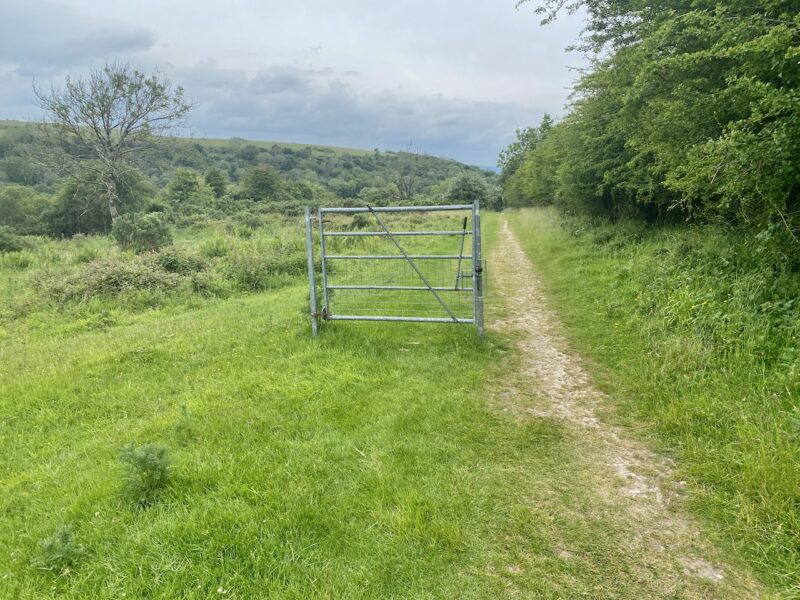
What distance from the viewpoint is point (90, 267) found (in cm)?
1229

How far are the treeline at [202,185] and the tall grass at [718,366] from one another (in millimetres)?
23513

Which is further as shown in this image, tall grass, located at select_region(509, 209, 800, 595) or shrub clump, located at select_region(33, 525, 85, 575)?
tall grass, located at select_region(509, 209, 800, 595)

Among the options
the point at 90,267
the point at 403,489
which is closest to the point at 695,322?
the point at 403,489

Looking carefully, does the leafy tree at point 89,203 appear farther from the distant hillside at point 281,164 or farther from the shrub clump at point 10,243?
the shrub clump at point 10,243

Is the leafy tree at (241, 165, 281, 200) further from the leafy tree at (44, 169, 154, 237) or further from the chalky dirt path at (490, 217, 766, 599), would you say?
the chalky dirt path at (490, 217, 766, 599)

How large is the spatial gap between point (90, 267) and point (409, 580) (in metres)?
13.3

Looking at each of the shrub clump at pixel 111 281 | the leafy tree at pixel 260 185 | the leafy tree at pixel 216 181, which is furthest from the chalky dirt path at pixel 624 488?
the leafy tree at pixel 216 181

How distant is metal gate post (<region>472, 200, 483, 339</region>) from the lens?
6.30 meters

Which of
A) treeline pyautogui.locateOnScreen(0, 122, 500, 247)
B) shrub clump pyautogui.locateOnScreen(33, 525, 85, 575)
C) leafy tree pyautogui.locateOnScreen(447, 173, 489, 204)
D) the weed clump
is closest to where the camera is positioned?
shrub clump pyautogui.locateOnScreen(33, 525, 85, 575)

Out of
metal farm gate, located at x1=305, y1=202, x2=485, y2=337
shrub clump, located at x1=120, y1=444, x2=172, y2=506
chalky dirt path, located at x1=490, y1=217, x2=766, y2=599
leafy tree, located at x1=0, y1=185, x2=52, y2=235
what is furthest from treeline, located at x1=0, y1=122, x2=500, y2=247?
chalky dirt path, located at x1=490, y1=217, x2=766, y2=599

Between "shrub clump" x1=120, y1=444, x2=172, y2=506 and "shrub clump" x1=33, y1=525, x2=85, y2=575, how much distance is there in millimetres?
511

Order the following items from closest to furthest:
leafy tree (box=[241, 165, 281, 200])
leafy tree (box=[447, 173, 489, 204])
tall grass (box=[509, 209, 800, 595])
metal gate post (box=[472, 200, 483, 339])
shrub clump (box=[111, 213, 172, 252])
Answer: tall grass (box=[509, 209, 800, 595])
metal gate post (box=[472, 200, 483, 339])
shrub clump (box=[111, 213, 172, 252])
leafy tree (box=[241, 165, 281, 200])
leafy tree (box=[447, 173, 489, 204])

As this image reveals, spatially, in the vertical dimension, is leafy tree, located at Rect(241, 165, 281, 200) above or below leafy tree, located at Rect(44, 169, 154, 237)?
above

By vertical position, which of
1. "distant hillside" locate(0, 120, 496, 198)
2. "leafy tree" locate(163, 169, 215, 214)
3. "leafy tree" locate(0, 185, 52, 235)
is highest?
"distant hillside" locate(0, 120, 496, 198)
